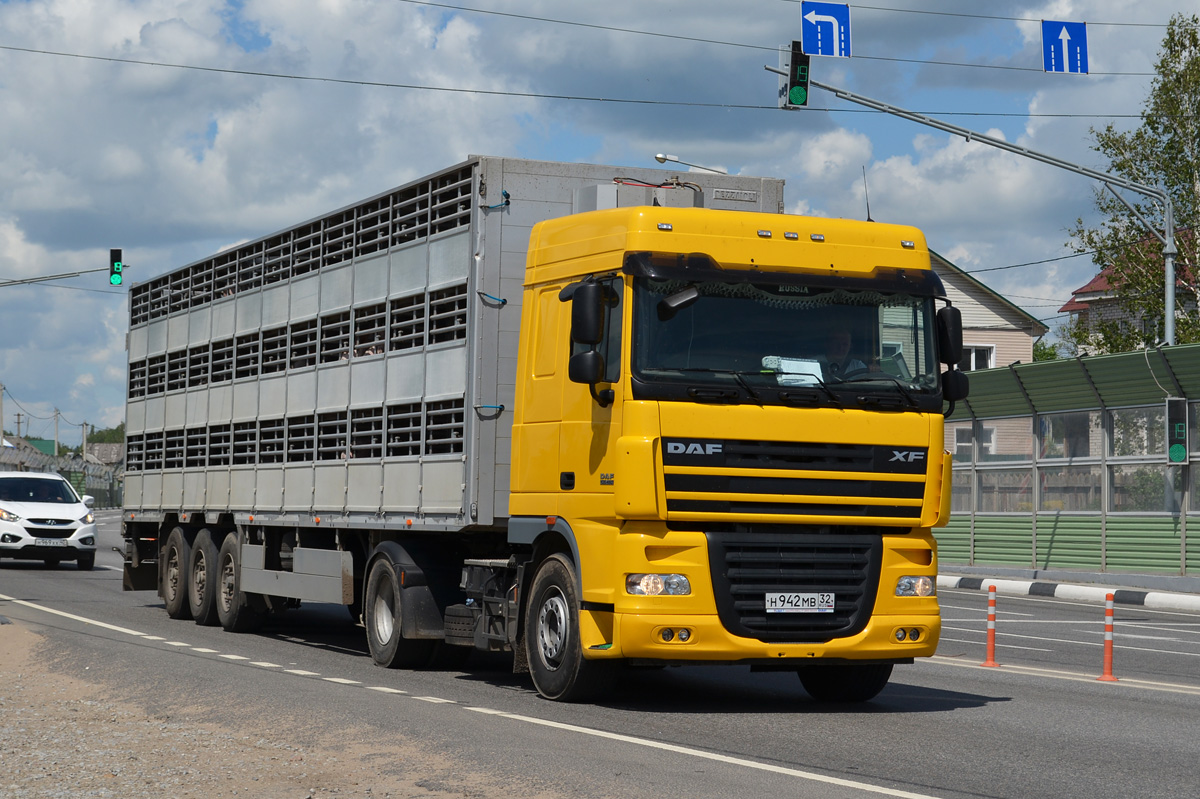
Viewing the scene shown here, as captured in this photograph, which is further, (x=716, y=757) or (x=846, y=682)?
(x=846, y=682)

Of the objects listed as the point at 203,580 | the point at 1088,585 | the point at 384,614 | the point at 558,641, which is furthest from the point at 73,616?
the point at 1088,585

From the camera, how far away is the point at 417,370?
1303cm

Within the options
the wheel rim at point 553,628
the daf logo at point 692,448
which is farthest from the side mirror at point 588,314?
the wheel rim at point 553,628

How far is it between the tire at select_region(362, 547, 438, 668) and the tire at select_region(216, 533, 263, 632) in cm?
348

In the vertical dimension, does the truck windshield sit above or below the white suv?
above

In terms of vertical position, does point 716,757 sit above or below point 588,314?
below

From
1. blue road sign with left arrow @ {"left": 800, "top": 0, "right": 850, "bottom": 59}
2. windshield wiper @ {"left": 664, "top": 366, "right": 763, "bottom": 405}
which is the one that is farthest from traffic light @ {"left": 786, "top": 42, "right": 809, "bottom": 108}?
windshield wiper @ {"left": 664, "top": 366, "right": 763, "bottom": 405}

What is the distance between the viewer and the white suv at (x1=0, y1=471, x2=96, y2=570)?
93.8 ft

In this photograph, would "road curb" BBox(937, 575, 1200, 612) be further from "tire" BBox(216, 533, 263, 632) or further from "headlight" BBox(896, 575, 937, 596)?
"headlight" BBox(896, 575, 937, 596)

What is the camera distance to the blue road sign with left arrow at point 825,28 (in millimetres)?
21406

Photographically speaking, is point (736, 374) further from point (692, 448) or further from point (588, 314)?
point (588, 314)

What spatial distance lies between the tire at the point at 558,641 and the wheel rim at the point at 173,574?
8659mm

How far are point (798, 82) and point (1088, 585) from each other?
11.8 metres

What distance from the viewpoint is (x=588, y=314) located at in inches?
399
